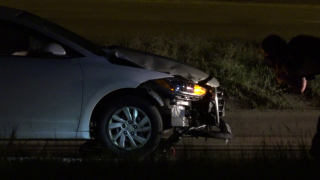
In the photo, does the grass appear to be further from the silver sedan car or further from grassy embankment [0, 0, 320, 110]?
the silver sedan car

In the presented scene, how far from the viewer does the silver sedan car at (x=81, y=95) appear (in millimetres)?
6074

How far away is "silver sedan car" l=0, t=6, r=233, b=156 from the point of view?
6.07 meters

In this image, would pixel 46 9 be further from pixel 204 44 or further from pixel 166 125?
pixel 166 125

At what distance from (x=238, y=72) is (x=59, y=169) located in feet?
17.9

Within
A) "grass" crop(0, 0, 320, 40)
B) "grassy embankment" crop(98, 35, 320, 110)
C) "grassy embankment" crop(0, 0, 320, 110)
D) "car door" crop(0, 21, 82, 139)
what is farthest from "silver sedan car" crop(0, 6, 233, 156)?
"grass" crop(0, 0, 320, 40)

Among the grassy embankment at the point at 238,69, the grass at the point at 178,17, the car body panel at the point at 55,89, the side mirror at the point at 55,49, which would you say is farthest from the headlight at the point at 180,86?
the grass at the point at 178,17

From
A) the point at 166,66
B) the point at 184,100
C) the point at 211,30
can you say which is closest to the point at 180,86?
the point at 184,100

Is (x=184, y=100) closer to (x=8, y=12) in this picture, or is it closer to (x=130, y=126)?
(x=130, y=126)

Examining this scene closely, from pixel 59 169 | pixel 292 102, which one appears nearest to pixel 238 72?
pixel 292 102

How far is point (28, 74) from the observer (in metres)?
6.06

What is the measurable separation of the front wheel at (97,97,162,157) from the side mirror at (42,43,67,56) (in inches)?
35.3

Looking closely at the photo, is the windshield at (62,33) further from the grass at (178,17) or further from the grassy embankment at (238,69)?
the grass at (178,17)

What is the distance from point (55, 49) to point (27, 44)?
0.46m

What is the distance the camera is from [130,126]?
6.14m
